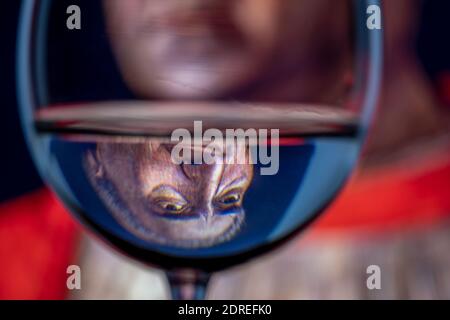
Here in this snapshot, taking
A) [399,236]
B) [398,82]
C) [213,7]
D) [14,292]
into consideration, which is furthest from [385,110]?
[213,7]

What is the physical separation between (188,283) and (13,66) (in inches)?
29.1

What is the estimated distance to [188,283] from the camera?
0.15 meters

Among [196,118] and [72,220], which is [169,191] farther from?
[72,220]

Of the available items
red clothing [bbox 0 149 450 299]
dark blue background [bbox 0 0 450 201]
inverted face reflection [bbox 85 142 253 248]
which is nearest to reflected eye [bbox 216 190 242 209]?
inverted face reflection [bbox 85 142 253 248]

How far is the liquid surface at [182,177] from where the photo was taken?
14cm

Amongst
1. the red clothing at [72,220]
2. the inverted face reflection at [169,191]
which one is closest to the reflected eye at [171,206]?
the inverted face reflection at [169,191]

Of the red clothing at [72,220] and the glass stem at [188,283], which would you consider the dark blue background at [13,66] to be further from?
the glass stem at [188,283]

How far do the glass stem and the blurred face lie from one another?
38 mm

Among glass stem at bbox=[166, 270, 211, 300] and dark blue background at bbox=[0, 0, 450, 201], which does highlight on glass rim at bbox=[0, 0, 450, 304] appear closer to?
glass stem at bbox=[166, 270, 211, 300]

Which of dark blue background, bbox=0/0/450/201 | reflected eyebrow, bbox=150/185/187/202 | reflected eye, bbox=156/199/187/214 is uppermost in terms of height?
dark blue background, bbox=0/0/450/201

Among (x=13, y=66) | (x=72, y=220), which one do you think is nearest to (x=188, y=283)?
(x=72, y=220)

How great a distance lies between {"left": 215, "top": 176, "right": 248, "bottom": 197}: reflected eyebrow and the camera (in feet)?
0.45

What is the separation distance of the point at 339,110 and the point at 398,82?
65 centimetres

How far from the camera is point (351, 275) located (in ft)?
2.13
